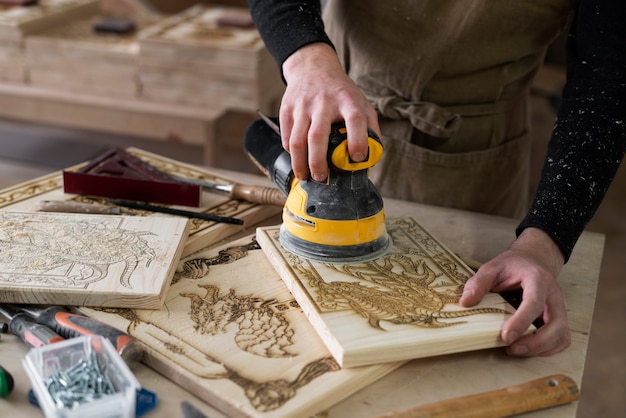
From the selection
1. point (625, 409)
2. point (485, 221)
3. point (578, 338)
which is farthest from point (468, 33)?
point (625, 409)

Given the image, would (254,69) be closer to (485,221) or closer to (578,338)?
(485,221)

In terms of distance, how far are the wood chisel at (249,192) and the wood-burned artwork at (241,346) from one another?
0.87ft

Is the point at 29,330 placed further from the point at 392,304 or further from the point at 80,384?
the point at 392,304

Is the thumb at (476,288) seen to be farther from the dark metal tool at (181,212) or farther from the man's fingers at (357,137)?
the dark metal tool at (181,212)

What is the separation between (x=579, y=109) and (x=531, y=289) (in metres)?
0.39

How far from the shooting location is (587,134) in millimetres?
1206

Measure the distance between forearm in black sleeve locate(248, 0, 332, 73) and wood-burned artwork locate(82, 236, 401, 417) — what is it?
1.35 feet

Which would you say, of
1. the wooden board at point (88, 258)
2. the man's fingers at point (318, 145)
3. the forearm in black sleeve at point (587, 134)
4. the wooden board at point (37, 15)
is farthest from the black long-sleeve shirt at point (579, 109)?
the wooden board at point (37, 15)

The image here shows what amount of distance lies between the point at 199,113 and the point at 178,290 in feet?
5.30

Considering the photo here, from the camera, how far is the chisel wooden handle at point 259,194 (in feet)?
4.59

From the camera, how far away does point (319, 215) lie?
1.12 meters

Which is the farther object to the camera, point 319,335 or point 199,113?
point 199,113

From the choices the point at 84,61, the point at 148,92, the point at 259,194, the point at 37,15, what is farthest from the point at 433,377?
the point at 37,15

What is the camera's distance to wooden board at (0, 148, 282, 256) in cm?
130
